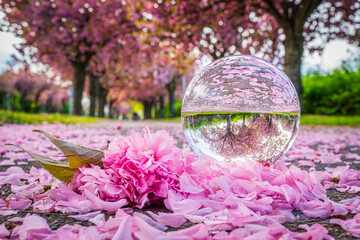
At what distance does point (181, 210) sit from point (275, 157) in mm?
1149

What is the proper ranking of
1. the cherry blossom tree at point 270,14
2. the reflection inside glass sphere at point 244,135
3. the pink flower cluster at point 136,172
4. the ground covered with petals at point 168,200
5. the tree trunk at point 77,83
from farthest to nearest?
1. the tree trunk at point 77,83
2. the cherry blossom tree at point 270,14
3. the reflection inside glass sphere at point 244,135
4. the pink flower cluster at point 136,172
5. the ground covered with petals at point 168,200

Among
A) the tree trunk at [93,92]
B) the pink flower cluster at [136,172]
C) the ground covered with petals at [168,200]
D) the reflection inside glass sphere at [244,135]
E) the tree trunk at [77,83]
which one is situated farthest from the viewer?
the tree trunk at [93,92]

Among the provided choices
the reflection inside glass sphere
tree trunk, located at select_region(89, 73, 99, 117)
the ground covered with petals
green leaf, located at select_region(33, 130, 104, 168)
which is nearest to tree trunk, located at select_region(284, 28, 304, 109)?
the reflection inside glass sphere

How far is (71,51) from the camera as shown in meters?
16.7

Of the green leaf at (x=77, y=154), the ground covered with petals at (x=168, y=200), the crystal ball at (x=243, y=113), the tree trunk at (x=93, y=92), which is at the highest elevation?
the tree trunk at (x=93, y=92)

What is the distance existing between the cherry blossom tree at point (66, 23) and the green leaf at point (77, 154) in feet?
43.1

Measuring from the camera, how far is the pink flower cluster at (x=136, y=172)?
5.33 ft

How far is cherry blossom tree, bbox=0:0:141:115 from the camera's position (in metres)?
14.3

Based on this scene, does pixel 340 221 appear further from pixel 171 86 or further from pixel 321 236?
pixel 171 86

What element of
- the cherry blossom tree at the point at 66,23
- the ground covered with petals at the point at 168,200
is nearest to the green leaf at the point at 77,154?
the ground covered with petals at the point at 168,200

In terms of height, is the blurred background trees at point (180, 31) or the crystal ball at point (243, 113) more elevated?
the blurred background trees at point (180, 31)

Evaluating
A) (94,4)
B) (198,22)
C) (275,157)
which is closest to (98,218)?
(275,157)

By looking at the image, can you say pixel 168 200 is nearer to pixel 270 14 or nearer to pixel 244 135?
pixel 244 135

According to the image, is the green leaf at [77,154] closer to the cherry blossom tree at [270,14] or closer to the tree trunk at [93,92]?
the cherry blossom tree at [270,14]
